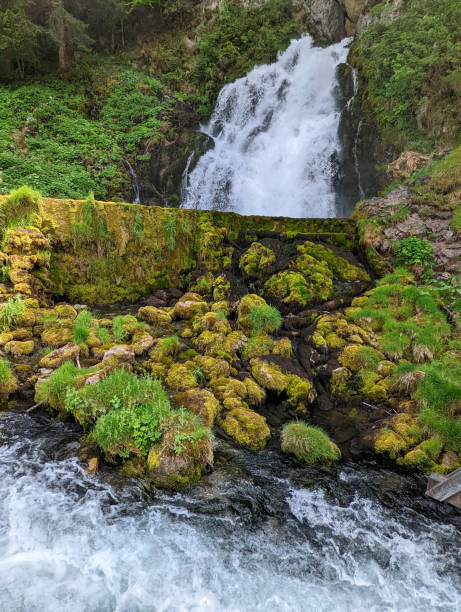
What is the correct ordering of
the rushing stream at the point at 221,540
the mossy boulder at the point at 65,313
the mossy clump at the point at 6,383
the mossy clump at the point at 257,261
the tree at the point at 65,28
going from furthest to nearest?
the tree at the point at 65,28
the mossy clump at the point at 257,261
the mossy boulder at the point at 65,313
the mossy clump at the point at 6,383
the rushing stream at the point at 221,540

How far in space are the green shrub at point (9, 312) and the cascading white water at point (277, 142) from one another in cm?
1029

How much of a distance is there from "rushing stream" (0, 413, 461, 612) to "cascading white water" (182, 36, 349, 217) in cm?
1184

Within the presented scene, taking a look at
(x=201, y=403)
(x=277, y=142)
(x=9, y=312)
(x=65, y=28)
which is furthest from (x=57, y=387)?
(x=65, y=28)

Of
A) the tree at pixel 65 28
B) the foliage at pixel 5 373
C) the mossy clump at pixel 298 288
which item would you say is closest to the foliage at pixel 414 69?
the mossy clump at pixel 298 288

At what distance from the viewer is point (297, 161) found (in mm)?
14641

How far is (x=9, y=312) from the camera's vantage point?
6148mm

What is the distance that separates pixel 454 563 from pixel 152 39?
1111 inches

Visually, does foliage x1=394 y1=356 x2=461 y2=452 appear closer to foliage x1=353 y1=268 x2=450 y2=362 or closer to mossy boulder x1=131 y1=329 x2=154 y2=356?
foliage x1=353 y1=268 x2=450 y2=362

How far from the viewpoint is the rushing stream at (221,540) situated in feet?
8.92

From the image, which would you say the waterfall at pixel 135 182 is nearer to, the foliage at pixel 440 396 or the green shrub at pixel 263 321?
the green shrub at pixel 263 321

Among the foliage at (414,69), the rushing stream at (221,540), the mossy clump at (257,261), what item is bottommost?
the rushing stream at (221,540)

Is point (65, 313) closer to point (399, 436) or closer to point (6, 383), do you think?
point (6, 383)

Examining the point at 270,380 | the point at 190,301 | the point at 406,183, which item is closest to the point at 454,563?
the point at 270,380

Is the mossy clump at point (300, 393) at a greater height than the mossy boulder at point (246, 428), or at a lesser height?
greater
